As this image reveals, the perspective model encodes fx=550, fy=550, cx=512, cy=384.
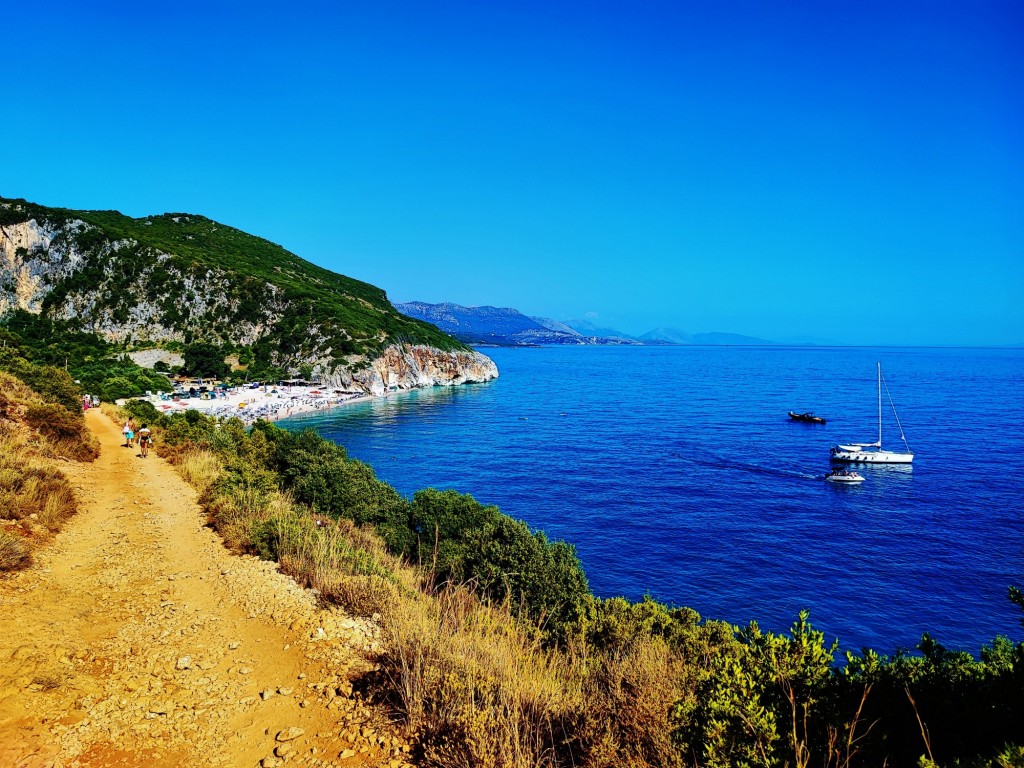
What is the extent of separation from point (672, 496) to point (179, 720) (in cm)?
3394

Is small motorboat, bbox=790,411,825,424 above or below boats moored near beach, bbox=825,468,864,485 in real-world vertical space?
above

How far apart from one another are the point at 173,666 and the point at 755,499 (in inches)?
1400

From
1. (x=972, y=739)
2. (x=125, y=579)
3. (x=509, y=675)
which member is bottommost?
(x=125, y=579)

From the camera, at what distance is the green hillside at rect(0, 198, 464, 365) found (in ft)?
290

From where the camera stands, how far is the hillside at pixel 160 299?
3460 inches

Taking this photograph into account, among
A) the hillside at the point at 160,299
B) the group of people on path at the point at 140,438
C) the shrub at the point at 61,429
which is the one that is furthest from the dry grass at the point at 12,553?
the hillside at the point at 160,299

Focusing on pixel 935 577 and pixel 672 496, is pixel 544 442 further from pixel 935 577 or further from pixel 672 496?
pixel 935 577

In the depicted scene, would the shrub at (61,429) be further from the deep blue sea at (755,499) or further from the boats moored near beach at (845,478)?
the boats moored near beach at (845,478)

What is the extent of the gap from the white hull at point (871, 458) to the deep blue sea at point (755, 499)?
3.13ft

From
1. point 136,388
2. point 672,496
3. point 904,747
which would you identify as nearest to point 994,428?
point 672,496

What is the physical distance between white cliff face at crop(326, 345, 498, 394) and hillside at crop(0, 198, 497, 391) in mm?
1673

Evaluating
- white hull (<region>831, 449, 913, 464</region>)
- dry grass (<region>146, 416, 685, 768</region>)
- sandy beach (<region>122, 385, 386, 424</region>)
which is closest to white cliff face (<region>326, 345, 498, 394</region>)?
sandy beach (<region>122, 385, 386, 424</region>)

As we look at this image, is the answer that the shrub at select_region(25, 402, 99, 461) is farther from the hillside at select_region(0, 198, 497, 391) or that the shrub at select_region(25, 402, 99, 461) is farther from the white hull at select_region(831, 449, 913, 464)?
the hillside at select_region(0, 198, 497, 391)

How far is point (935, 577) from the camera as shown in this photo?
2481 cm
